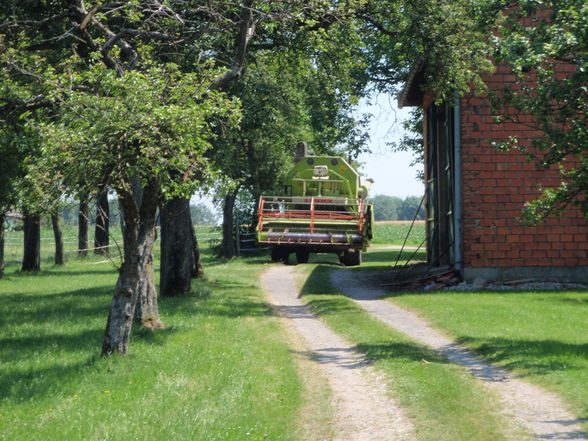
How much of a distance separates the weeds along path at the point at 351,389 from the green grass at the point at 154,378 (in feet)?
1.83

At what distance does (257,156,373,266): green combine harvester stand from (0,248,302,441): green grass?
15.0ft

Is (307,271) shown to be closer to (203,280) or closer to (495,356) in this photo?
(203,280)

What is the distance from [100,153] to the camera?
1073 centimetres

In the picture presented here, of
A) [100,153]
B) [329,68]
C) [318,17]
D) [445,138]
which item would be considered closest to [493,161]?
[445,138]

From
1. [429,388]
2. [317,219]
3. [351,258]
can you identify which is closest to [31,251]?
[351,258]

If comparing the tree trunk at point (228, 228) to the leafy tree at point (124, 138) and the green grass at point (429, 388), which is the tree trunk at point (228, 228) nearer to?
the green grass at point (429, 388)

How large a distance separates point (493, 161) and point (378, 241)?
42605mm

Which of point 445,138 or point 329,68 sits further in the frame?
point 445,138

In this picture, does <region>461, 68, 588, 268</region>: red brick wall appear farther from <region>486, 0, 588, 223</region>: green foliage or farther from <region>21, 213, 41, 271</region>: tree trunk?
<region>21, 213, 41, 271</region>: tree trunk

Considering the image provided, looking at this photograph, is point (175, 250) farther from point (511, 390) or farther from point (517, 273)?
point (511, 390)

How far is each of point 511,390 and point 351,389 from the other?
2.14 metres

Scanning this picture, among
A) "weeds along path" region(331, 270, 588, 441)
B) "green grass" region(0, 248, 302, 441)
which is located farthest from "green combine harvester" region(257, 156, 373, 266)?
"weeds along path" region(331, 270, 588, 441)

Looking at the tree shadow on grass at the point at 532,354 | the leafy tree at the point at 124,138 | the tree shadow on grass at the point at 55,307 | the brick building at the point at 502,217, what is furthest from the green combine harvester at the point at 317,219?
the leafy tree at the point at 124,138

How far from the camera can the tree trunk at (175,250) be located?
19750 millimetres
